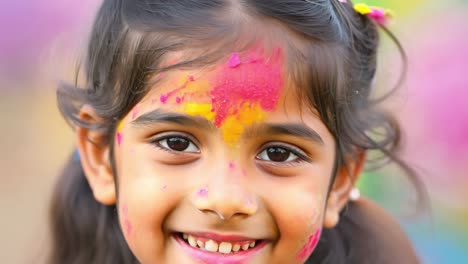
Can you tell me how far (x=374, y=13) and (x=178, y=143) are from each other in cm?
57

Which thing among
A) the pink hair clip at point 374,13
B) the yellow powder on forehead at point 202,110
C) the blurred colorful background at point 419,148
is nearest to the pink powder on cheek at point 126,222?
the yellow powder on forehead at point 202,110

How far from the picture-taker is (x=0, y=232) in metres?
2.42

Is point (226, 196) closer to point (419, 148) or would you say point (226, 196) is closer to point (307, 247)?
point (307, 247)

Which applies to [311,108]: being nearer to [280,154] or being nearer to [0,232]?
[280,154]

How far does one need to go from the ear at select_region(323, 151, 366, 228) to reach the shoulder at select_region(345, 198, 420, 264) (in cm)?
29

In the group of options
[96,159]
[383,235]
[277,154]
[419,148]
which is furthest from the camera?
[419,148]

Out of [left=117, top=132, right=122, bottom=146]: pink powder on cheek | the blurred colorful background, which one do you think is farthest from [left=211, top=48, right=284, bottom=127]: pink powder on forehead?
the blurred colorful background

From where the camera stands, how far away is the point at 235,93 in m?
1.20

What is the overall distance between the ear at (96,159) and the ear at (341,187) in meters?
0.45

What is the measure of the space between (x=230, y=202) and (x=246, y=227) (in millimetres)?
83

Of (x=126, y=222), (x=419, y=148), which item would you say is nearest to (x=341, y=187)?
(x=126, y=222)

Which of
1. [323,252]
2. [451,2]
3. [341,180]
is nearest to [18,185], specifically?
[323,252]

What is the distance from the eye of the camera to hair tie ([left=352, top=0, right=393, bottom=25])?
1.49 m

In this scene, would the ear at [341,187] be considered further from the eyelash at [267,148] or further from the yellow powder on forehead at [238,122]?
the yellow powder on forehead at [238,122]
